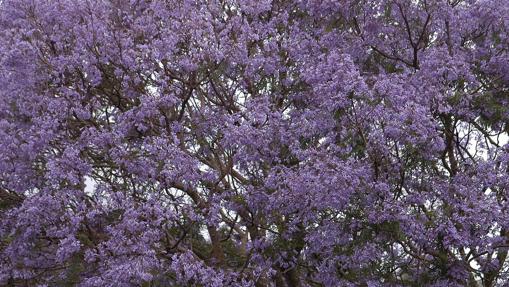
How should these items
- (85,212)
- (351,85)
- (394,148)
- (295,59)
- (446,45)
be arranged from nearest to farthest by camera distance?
(351,85), (394,148), (85,212), (446,45), (295,59)

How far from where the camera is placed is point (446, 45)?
10.7m

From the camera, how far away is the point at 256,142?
32.8 ft

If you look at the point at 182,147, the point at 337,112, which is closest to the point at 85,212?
the point at 182,147

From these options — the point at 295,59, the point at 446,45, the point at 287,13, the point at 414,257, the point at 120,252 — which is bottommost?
the point at 414,257

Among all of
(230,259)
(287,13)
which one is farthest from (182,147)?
(287,13)

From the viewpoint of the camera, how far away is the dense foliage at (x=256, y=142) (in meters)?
9.06

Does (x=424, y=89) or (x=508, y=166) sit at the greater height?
(x=424, y=89)

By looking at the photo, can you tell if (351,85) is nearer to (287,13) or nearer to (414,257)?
(414,257)

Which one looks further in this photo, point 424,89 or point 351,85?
point 424,89

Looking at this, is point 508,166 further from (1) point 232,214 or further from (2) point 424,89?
(1) point 232,214

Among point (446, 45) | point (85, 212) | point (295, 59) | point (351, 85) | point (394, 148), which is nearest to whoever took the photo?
point (351, 85)

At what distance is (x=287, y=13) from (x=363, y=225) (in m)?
4.42

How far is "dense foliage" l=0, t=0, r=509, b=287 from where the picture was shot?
29.7ft

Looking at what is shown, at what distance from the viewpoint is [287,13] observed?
12.1 m
